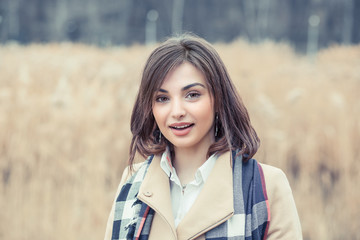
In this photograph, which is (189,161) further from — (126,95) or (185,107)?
(126,95)

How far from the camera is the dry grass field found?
9.75 ft

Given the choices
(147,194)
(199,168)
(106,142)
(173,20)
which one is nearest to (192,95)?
(199,168)

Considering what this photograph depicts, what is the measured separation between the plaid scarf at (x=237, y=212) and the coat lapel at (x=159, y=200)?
3 cm

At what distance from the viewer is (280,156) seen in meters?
3.17

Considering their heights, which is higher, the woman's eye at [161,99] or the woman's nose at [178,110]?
the woman's eye at [161,99]

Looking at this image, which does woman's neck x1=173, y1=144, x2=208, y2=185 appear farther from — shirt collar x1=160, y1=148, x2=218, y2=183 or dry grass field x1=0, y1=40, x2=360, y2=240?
dry grass field x1=0, y1=40, x2=360, y2=240

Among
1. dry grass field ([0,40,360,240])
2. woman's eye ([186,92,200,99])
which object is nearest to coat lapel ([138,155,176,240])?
woman's eye ([186,92,200,99])

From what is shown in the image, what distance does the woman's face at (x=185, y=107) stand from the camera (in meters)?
1.25

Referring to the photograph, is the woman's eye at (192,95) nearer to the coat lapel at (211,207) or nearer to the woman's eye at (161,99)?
the woman's eye at (161,99)

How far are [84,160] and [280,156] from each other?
1.54 meters

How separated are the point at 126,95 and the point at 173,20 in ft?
4.30

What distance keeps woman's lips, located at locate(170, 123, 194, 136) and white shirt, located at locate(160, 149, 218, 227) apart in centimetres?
13

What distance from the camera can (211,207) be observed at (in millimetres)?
1189

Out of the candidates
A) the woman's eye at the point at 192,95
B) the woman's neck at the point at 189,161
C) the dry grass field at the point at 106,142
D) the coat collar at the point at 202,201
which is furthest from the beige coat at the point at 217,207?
the dry grass field at the point at 106,142
